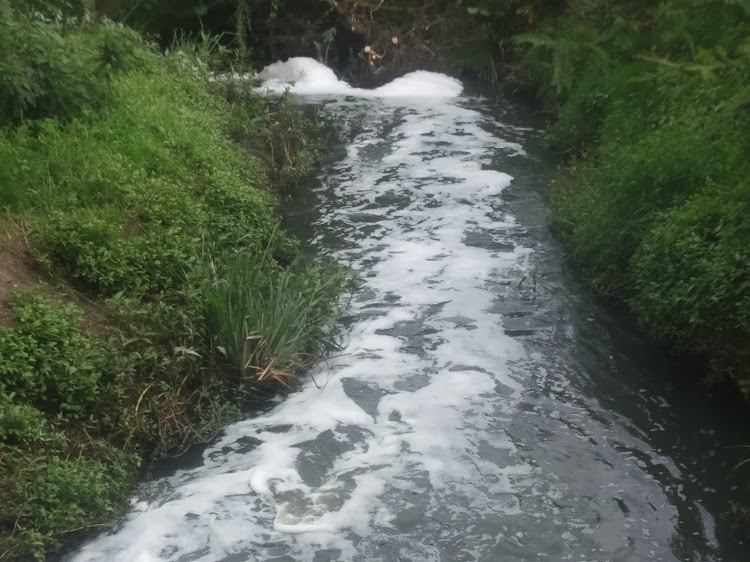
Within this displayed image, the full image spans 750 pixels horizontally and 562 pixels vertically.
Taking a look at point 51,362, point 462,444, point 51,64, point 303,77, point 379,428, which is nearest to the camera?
point 51,362

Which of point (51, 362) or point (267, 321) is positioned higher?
point (51, 362)

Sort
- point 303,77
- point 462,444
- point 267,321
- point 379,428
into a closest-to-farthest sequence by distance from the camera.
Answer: point 462,444, point 379,428, point 267,321, point 303,77

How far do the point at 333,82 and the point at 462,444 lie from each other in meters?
10.8

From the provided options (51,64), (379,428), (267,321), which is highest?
(51,64)

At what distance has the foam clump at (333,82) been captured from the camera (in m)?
14.6

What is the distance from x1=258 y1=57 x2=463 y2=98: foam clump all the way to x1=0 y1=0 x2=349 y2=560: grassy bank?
6.41 m

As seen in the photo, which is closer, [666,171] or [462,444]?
[462,444]

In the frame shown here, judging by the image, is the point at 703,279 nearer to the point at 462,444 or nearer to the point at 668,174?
the point at 668,174

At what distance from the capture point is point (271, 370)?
5863mm

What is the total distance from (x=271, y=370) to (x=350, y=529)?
5.10 ft

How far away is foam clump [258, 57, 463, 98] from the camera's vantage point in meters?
14.6

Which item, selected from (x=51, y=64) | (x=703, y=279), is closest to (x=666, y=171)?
(x=703, y=279)

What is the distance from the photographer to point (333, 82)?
15.0 metres

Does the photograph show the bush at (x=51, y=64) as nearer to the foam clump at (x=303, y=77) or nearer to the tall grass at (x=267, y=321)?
the tall grass at (x=267, y=321)
